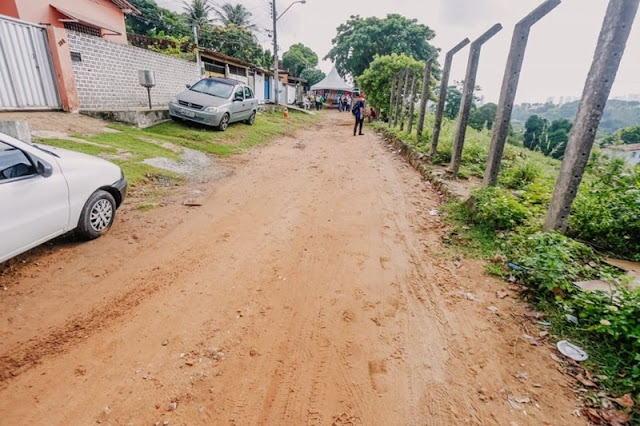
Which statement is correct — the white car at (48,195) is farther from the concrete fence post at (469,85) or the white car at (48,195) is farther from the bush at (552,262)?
the concrete fence post at (469,85)

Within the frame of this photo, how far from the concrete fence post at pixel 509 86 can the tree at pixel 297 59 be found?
57.1 meters

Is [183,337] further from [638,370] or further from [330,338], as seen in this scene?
[638,370]

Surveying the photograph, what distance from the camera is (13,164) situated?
3025 millimetres

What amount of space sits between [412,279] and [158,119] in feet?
33.4

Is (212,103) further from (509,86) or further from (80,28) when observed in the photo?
(80,28)

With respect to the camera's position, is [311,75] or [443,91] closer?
[443,91]

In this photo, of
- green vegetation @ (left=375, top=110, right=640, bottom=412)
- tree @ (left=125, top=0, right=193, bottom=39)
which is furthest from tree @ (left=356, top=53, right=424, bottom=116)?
tree @ (left=125, top=0, right=193, bottom=39)

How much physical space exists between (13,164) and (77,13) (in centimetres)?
1556

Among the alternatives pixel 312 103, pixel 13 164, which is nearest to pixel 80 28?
pixel 13 164

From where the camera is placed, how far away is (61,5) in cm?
1320

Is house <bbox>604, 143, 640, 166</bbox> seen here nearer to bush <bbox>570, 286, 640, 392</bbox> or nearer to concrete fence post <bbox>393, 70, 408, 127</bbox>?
bush <bbox>570, 286, 640, 392</bbox>

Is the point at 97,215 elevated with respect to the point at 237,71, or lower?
lower

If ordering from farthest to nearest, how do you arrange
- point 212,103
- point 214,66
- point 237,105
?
point 214,66 → point 237,105 → point 212,103

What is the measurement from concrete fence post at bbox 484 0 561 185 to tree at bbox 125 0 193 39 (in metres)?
36.0
